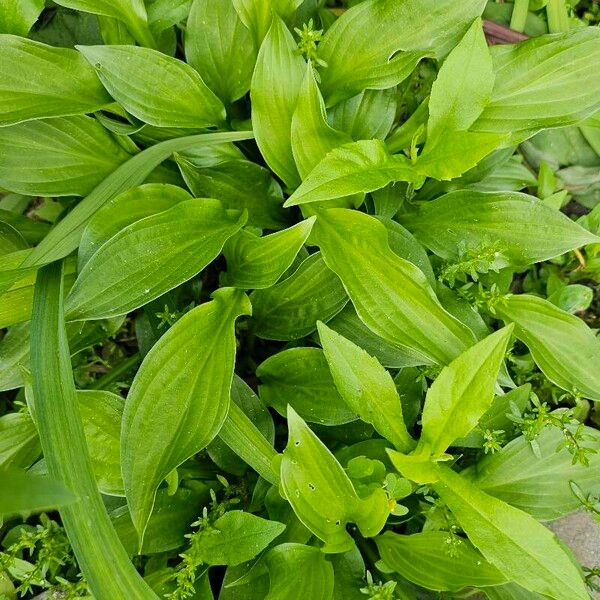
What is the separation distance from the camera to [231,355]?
38.5 inches

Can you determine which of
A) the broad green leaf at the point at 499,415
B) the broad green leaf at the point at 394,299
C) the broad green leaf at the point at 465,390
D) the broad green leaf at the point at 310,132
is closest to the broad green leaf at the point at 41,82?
the broad green leaf at the point at 310,132

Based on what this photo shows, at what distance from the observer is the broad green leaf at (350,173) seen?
2.98ft

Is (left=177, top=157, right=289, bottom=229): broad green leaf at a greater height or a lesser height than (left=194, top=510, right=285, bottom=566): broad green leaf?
greater

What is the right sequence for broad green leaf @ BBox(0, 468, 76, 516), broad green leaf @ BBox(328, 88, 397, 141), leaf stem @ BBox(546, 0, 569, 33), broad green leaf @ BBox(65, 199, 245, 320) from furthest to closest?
leaf stem @ BBox(546, 0, 569, 33)
broad green leaf @ BBox(328, 88, 397, 141)
broad green leaf @ BBox(65, 199, 245, 320)
broad green leaf @ BBox(0, 468, 76, 516)

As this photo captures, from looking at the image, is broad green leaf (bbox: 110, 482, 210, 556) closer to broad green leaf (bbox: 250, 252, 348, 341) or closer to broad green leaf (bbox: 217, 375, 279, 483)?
broad green leaf (bbox: 217, 375, 279, 483)

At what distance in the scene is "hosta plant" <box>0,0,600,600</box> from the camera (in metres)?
0.91

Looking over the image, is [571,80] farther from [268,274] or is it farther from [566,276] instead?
[268,274]

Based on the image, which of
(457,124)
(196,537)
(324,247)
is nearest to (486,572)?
(196,537)

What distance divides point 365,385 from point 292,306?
23 centimetres

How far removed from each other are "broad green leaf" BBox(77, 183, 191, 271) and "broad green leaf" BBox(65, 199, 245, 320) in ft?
0.21

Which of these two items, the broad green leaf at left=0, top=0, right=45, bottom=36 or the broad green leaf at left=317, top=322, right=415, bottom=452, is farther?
the broad green leaf at left=0, top=0, right=45, bottom=36

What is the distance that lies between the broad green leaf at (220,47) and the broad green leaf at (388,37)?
142mm

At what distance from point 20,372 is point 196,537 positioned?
42 centimetres

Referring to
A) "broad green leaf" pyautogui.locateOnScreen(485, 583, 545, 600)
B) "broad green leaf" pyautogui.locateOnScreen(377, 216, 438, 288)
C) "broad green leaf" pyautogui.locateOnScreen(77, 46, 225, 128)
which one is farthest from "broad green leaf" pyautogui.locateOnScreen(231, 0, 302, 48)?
"broad green leaf" pyautogui.locateOnScreen(485, 583, 545, 600)
